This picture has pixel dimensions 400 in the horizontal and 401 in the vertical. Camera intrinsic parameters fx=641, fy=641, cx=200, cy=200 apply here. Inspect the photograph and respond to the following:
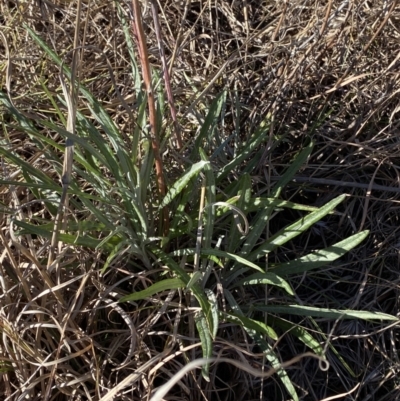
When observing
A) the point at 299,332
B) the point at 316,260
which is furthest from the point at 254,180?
the point at 299,332

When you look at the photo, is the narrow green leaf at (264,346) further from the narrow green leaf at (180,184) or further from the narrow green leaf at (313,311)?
the narrow green leaf at (180,184)

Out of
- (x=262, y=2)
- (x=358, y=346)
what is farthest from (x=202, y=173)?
(x=262, y=2)

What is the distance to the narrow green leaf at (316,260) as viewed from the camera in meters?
1.22

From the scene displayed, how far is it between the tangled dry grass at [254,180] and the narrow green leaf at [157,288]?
0.07 metres

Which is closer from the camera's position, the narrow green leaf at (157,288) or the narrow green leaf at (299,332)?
the narrow green leaf at (157,288)

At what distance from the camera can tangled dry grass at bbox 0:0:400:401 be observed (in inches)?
46.9

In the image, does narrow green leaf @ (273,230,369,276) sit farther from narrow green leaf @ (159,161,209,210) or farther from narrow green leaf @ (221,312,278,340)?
narrow green leaf @ (159,161,209,210)

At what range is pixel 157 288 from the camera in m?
1.12

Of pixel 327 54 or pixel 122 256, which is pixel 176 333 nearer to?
pixel 122 256

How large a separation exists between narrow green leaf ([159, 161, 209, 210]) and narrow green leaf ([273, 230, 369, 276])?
26 centimetres

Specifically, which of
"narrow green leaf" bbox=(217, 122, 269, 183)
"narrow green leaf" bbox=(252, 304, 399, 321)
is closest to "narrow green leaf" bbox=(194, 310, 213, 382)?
"narrow green leaf" bbox=(252, 304, 399, 321)

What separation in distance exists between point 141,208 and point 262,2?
82cm

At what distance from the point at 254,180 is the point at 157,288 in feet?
1.22

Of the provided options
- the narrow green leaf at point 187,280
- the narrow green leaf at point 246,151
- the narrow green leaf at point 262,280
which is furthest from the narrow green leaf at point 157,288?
the narrow green leaf at point 246,151
